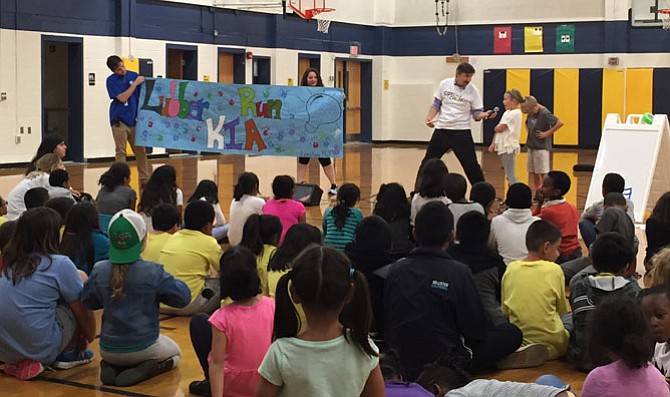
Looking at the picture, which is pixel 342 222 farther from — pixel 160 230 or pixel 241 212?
pixel 241 212

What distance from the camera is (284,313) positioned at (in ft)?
9.13

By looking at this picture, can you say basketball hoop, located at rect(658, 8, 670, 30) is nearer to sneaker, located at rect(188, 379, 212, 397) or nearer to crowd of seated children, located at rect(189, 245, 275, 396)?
sneaker, located at rect(188, 379, 212, 397)

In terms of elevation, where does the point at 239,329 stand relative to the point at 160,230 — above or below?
below

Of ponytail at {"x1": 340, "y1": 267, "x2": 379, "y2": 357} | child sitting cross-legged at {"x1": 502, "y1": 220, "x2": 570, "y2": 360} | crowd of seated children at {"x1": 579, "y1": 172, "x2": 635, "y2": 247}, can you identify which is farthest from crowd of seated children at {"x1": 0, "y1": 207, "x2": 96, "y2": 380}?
crowd of seated children at {"x1": 579, "y1": 172, "x2": 635, "y2": 247}

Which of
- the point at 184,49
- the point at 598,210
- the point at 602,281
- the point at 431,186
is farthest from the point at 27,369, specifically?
the point at 184,49

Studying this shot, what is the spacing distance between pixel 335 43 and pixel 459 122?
14.0 meters

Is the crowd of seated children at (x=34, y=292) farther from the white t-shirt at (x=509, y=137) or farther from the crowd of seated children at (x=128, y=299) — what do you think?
the white t-shirt at (x=509, y=137)

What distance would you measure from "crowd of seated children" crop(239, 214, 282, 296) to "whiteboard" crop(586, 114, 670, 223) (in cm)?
560

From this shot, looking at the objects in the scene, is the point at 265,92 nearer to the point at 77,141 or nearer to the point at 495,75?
the point at 77,141

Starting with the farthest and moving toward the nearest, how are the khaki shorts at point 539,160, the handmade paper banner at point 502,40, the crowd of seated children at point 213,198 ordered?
the handmade paper banner at point 502,40
the khaki shorts at point 539,160
the crowd of seated children at point 213,198

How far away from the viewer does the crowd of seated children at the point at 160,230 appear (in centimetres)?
613

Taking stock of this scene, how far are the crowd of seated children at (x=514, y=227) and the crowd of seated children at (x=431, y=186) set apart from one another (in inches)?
30.9

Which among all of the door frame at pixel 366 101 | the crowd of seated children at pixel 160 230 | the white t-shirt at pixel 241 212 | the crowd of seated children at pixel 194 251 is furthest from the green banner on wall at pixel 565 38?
the crowd of seated children at pixel 194 251

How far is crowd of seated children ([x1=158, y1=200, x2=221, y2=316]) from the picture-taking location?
595 cm
